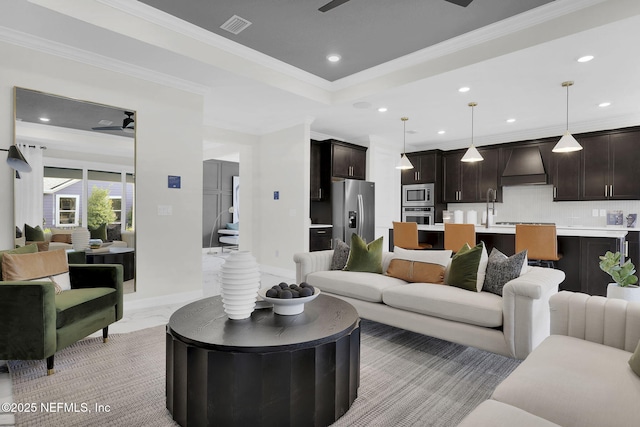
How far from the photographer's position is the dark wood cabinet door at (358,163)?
21.9ft

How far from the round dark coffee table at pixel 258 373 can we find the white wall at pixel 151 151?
2.34 metres

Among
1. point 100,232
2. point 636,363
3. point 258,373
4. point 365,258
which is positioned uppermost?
point 100,232

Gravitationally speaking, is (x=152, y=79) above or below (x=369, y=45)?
below

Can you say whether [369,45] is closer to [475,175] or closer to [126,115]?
[126,115]

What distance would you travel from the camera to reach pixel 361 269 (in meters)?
3.63

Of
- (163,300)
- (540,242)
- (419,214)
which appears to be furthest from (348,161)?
(163,300)

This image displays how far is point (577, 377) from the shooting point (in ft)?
4.46

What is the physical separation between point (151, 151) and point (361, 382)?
3296mm

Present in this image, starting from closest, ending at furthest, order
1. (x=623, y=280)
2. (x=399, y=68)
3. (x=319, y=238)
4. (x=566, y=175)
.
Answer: (x=623, y=280) → (x=399, y=68) → (x=566, y=175) → (x=319, y=238)

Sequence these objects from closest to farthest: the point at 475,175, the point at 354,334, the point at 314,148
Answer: the point at 354,334, the point at 314,148, the point at 475,175

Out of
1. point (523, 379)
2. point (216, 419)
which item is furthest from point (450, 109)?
point (216, 419)

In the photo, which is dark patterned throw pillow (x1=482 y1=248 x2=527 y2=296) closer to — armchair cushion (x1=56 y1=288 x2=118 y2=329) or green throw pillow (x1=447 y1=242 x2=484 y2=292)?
green throw pillow (x1=447 y1=242 x2=484 y2=292)

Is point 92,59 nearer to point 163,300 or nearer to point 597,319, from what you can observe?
point 163,300

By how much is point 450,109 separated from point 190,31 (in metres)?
3.64
